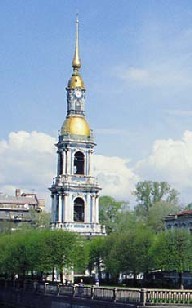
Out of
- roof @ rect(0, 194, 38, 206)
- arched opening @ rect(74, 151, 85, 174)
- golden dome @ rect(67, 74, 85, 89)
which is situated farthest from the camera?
roof @ rect(0, 194, 38, 206)

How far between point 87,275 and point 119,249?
16.8 metres

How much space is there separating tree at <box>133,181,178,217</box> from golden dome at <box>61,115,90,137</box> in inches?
1205

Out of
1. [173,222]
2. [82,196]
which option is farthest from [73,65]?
[173,222]

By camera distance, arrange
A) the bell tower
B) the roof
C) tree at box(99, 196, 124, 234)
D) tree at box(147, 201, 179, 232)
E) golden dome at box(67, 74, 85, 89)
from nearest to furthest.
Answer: the bell tower < golden dome at box(67, 74, 85, 89) < tree at box(147, 201, 179, 232) < tree at box(99, 196, 124, 234) < the roof

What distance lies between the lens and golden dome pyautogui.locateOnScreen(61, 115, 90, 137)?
96637mm

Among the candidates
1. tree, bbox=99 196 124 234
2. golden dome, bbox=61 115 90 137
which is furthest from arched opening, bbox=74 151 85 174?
tree, bbox=99 196 124 234

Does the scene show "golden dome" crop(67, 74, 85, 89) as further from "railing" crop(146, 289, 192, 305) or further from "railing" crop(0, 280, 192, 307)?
"railing" crop(146, 289, 192, 305)

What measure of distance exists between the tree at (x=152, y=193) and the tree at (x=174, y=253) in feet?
174

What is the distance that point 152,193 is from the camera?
416 ft

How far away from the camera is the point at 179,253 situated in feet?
232

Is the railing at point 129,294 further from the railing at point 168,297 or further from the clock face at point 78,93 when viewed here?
the clock face at point 78,93

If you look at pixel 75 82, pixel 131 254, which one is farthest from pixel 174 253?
pixel 75 82

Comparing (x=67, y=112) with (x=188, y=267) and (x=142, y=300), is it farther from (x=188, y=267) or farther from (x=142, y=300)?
(x=142, y=300)

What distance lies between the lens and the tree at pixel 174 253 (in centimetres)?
7056
